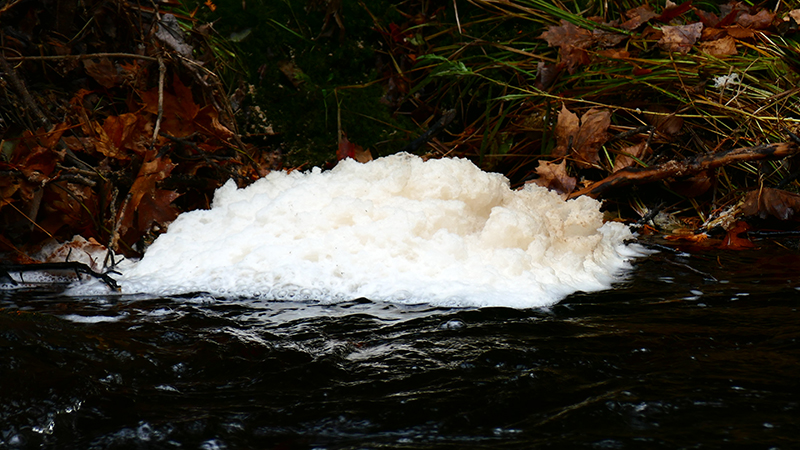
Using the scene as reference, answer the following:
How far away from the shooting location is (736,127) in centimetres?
360

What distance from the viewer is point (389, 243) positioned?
2.33m

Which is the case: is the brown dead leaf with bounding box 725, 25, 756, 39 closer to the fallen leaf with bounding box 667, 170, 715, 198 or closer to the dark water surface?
the fallen leaf with bounding box 667, 170, 715, 198

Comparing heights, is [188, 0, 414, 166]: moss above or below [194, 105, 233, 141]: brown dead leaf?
above

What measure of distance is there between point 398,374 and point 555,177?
2.12 m

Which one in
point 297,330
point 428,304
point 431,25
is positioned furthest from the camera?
point 431,25

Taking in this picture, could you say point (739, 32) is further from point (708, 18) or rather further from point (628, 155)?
point (628, 155)

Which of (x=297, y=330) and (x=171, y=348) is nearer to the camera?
(x=171, y=348)

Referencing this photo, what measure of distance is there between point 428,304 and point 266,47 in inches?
103

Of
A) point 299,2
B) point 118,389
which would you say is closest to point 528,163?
point 299,2

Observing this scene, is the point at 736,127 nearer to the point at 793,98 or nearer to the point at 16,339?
the point at 793,98

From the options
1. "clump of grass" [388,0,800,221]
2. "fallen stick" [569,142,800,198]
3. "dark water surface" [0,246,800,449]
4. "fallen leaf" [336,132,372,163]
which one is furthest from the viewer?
"fallen leaf" [336,132,372,163]

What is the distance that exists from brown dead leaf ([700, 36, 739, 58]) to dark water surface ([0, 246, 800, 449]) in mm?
2020

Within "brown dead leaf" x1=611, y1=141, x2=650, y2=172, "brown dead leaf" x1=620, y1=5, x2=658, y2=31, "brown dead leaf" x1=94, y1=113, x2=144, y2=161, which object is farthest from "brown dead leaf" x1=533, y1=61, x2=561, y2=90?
"brown dead leaf" x1=94, y1=113, x2=144, y2=161

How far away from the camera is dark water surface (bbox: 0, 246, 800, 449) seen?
1226mm
